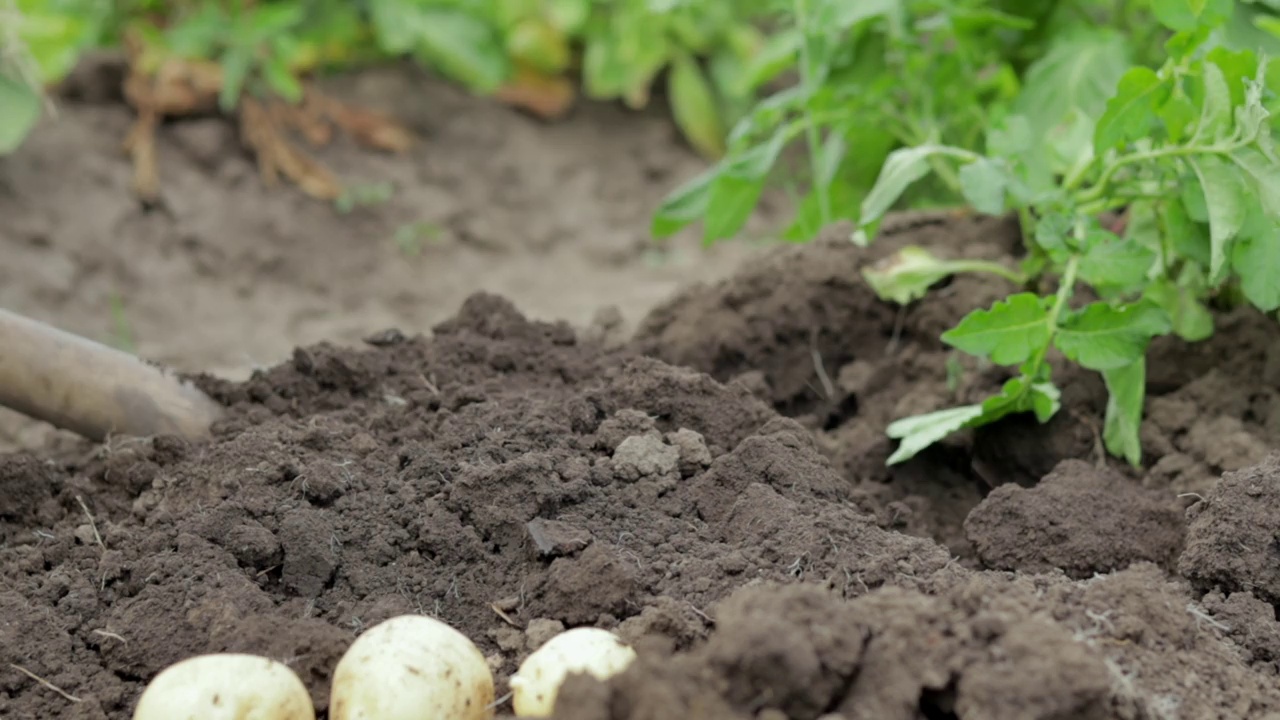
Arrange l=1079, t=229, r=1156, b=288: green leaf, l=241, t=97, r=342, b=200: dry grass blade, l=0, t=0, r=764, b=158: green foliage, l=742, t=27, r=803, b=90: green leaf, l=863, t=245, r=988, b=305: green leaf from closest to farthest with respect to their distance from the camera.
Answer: l=1079, t=229, r=1156, b=288: green leaf
l=863, t=245, r=988, b=305: green leaf
l=742, t=27, r=803, b=90: green leaf
l=0, t=0, r=764, b=158: green foliage
l=241, t=97, r=342, b=200: dry grass blade

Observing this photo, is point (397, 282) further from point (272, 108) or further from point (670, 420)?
point (670, 420)

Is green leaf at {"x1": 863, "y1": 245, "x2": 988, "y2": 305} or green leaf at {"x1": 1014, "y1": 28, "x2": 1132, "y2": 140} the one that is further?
green leaf at {"x1": 1014, "y1": 28, "x2": 1132, "y2": 140}

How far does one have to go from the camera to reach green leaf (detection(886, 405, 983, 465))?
2975mm

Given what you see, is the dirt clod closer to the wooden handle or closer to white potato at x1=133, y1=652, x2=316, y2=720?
white potato at x1=133, y1=652, x2=316, y2=720

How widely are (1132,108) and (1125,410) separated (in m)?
0.69

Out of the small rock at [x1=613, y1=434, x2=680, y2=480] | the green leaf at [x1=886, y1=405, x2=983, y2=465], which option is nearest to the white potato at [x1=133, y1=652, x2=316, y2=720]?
the small rock at [x1=613, y1=434, x2=680, y2=480]

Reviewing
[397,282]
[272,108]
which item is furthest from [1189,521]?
[272,108]

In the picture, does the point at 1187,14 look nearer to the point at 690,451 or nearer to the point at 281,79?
the point at 690,451

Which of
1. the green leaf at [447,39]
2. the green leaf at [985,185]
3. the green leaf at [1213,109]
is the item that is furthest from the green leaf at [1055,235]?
the green leaf at [447,39]

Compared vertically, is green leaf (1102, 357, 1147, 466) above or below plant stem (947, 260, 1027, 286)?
below

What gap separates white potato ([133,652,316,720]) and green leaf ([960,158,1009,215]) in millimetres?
1842

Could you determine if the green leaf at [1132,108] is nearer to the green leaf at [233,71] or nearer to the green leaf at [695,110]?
the green leaf at [695,110]

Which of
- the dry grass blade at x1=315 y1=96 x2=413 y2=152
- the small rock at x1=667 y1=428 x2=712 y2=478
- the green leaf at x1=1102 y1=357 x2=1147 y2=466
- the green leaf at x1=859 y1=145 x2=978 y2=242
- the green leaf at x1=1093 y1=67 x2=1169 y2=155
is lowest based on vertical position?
the dry grass blade at x1=315 y1=96 x2=413 y2=152

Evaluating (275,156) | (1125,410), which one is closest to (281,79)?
(275,156)
